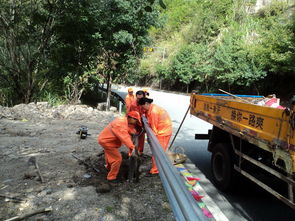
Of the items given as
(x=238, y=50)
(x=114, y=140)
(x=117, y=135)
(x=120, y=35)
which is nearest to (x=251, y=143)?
(x=117, y=135)

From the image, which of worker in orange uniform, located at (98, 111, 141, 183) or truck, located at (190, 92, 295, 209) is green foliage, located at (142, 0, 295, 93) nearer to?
truck, located at (190, 92, 295, 209)

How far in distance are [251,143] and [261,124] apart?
1.30ft

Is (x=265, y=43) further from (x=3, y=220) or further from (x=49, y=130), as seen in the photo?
(x=3, y=220)

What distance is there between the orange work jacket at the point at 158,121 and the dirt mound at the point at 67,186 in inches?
29.9

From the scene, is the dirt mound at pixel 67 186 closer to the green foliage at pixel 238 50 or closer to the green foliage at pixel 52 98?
the green foliage at pixel 52 98

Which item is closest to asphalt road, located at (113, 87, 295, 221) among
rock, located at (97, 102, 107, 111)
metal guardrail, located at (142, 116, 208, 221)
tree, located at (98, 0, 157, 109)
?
metal guardrail, located at (142, 116, 208, 221)

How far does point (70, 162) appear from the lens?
4867mm

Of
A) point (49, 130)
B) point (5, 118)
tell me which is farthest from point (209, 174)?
point (5, 118)

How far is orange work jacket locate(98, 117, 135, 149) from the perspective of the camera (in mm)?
3896

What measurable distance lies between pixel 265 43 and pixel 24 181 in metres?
18.3

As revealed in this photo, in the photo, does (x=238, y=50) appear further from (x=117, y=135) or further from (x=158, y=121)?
(x=117, y=135)

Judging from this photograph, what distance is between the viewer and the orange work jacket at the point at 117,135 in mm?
3896

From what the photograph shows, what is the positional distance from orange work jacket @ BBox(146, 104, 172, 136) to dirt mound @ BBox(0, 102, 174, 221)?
2.49 ft

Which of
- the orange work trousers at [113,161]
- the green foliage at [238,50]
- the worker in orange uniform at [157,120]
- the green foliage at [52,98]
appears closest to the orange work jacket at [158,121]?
the worker in orange uniform at [157,120]
